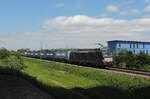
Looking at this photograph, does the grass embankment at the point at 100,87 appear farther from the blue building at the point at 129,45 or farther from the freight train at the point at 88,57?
the blue building at the point at 129,45

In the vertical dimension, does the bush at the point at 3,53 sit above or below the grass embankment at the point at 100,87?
above

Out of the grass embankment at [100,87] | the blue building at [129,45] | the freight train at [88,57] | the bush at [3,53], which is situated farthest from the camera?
the blue building at [129,45]

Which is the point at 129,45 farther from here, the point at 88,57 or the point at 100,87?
the point at 100,87

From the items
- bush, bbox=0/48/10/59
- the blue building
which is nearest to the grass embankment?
bush, bbox=0/48/10/59

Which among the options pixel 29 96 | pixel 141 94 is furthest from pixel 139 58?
pixel 29 96

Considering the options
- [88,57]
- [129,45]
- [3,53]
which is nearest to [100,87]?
[88,57]

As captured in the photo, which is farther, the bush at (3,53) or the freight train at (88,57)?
the bush at (3,53)

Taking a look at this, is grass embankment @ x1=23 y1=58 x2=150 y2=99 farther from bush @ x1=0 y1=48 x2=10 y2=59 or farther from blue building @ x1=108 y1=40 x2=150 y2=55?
blue building @ x1=108 y1=40 x2=150 y2=55

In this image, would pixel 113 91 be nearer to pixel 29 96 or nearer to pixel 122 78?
pixel 122 78

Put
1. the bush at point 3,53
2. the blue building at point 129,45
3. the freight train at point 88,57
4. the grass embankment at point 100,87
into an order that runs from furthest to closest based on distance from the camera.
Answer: the blue building at point 129,45, the bush at point 3,53, the freight train at point 88,57, the grass embankment at point 100,87

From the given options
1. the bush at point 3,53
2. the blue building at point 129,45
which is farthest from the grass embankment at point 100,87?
the blue building at point 129,45

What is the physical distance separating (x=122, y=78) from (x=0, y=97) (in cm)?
1409

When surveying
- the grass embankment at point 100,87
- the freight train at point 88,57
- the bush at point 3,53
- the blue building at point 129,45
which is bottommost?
the grass embankment at point 100,87

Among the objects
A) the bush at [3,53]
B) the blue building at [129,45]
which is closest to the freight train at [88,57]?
the blue building at [129,45]
